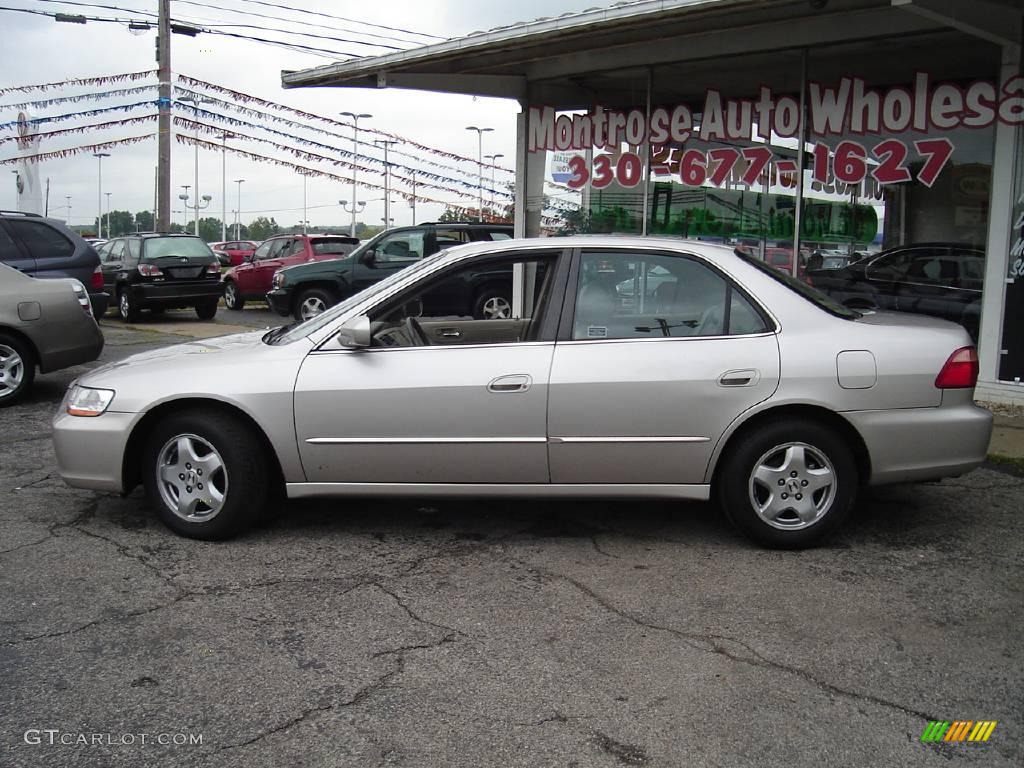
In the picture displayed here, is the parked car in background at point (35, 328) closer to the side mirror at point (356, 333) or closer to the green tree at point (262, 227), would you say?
the side mirror at point (356, 333)

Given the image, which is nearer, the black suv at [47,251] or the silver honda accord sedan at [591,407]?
the silver honda accord sedan at [591,407]

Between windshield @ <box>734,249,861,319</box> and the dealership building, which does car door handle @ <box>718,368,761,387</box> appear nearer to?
windshield @ <box>734,249,861,319</box>

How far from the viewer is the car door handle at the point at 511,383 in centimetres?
468

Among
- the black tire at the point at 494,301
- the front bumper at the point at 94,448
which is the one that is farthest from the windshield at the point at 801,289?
the black tire at the point at 494,301

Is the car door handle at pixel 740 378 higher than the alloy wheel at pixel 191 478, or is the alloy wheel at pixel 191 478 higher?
the car door handle at pixel 740 378

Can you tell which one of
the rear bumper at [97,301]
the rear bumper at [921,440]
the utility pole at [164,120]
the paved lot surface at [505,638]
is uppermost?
the utility pole at [164,120]

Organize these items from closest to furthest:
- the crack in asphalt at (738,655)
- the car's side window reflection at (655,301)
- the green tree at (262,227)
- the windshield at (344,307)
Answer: the crack in asphalt at (738,655) → the car's side window reflection at (655,301) → the windshield at (344,307) → the green tree at (262,227)

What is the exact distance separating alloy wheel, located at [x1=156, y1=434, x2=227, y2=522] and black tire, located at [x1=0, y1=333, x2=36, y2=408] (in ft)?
14.9

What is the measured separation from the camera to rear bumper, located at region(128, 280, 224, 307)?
16734 millimetres

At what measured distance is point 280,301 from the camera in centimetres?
1648

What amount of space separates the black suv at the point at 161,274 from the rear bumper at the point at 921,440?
14529 millimetres

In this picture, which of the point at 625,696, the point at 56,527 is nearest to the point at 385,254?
the point at 56,527

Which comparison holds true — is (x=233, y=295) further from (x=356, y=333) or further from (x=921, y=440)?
(x=921, y=440)

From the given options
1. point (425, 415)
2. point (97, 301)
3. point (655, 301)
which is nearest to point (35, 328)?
point (97, 301)
